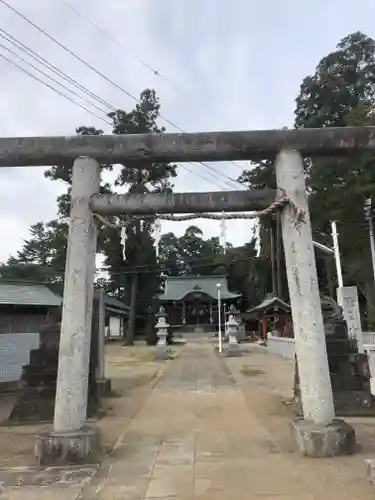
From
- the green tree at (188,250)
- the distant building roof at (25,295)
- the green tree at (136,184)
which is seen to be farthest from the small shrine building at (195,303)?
the distant building roof at (25,295)

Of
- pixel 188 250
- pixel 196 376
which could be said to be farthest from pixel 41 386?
pixel 188 250

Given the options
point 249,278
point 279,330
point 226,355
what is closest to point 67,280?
point 226,355

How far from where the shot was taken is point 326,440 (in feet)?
15.7

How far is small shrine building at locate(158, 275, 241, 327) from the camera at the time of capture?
46.6 metres

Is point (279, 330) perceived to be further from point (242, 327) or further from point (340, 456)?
point (340, 456)

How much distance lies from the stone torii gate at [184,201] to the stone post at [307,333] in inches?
0.5

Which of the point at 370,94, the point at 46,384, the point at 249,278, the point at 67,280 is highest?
the point at 370,94

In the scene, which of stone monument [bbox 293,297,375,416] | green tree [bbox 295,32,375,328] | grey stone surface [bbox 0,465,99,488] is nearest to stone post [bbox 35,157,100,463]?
grey stone surface [bbox 0,465,99,488]

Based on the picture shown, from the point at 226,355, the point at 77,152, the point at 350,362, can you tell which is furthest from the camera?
the point at 226,355

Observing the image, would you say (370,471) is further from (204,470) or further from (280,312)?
(280,312)

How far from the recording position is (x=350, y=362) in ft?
25.9

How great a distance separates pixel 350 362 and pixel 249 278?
1602 inches

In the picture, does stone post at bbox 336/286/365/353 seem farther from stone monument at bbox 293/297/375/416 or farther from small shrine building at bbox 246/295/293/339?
small shrine building at bbox 246/295/293/339

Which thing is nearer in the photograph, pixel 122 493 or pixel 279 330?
pixel 122 493
